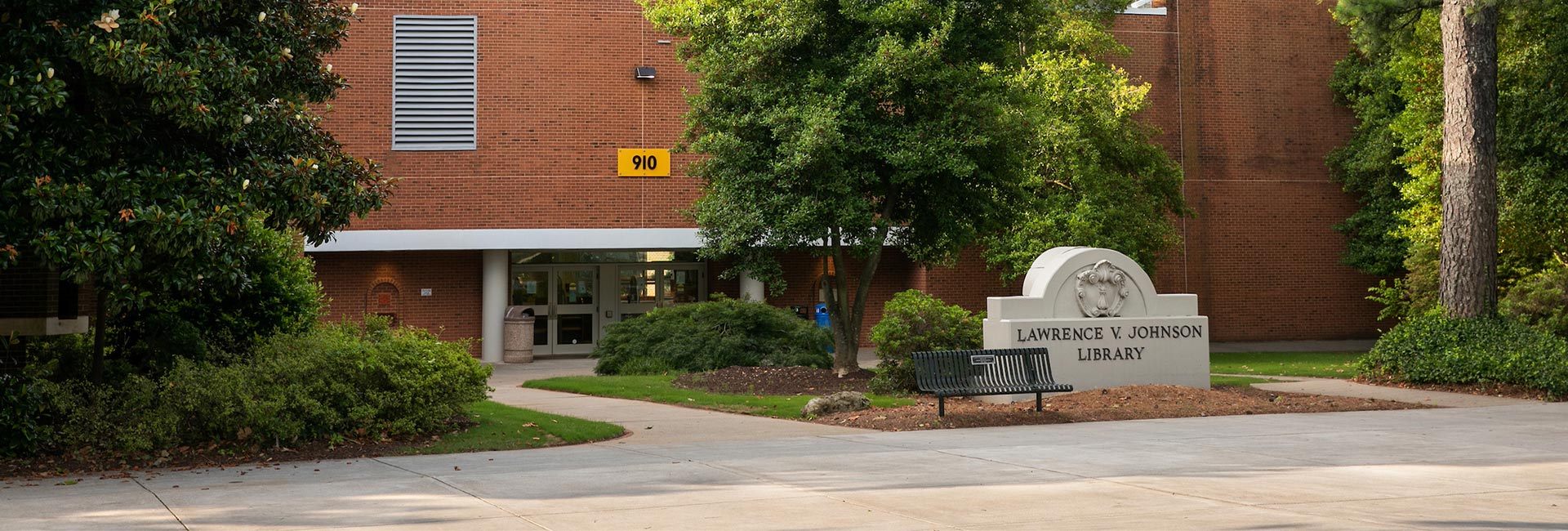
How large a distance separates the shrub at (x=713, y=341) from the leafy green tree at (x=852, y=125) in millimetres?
2104

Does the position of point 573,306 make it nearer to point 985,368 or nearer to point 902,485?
point 985,368

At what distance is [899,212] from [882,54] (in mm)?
3277

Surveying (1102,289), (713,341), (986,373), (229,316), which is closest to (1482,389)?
(1102,289)

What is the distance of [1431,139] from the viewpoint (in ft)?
86.0

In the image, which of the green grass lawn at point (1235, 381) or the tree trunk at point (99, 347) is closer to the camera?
the tree trunk at point (99, 347)

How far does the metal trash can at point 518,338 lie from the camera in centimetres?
2838

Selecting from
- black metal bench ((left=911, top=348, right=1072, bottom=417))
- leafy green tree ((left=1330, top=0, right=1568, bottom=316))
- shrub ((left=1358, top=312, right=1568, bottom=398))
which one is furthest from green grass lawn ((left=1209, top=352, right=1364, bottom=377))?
black metal bench ((left=911, top=348, right=1072, bottom=417))

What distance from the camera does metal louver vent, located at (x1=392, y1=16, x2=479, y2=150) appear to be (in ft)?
92.1

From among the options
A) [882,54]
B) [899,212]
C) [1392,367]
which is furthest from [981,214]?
[1392,367]

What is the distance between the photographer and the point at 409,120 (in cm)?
2808

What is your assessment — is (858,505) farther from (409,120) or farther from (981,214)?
(409,120)

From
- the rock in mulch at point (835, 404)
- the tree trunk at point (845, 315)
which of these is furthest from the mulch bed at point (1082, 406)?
the tree trunk at point (845, 315)

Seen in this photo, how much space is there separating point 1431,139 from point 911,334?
47.5 feet

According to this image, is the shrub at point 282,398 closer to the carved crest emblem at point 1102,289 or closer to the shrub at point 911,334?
the shrub at point 911,334
